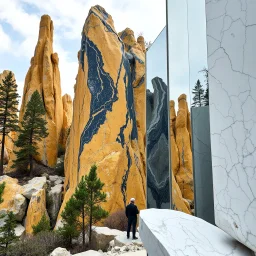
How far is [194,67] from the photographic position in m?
6.04

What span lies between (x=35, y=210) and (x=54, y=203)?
1.69m

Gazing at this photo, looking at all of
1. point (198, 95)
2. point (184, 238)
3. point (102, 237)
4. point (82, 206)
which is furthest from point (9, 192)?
point (184, 238)

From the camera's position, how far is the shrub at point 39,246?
7.04 metres

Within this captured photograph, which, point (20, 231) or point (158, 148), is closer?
point (158, 148)

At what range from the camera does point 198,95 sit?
5902mm

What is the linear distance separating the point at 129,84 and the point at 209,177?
34.4 ft

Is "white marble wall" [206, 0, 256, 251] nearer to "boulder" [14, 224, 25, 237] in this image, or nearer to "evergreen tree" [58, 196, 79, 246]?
"evergreen tree" [58, 196, 79, 246]

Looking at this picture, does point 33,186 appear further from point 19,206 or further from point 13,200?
point 19,206

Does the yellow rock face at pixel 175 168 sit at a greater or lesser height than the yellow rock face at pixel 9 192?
greater

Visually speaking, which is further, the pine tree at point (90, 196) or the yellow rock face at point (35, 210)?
the yellow rock face at point (35, 210)

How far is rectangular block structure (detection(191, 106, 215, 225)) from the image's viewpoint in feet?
18.1

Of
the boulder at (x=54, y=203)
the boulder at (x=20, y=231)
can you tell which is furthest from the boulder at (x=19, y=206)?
the boulder at (x=54, y=203)

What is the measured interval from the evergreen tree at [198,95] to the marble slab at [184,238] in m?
3.56

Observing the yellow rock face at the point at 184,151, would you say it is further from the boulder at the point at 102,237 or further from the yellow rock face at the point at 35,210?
the yellow rock face at the point at 35,210
